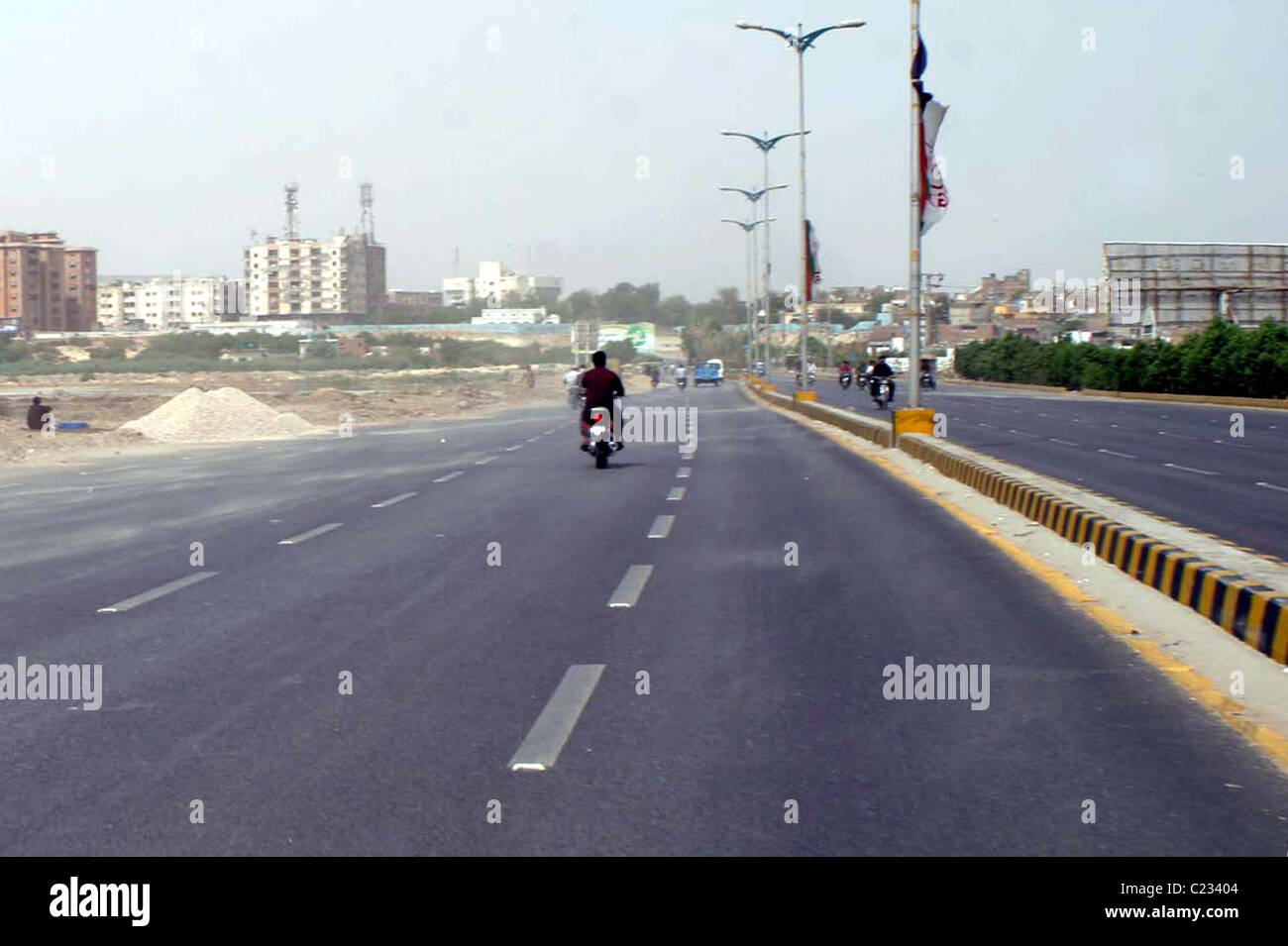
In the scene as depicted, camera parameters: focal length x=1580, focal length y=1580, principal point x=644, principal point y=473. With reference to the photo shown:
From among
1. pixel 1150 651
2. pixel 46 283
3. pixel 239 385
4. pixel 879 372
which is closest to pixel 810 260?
pixel 879 372

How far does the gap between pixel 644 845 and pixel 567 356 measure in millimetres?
144251

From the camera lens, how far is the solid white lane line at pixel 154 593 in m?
11.0

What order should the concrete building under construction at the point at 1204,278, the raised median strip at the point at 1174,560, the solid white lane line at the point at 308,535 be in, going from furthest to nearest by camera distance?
the concrete building under construction at the point at 1204,278 → the solid white lane line at the point at 308,535 → the raised median strip at the point at 1174,560

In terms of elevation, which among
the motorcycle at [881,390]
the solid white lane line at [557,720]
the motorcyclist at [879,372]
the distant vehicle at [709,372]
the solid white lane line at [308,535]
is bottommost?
the solid white lane line at [557,720]

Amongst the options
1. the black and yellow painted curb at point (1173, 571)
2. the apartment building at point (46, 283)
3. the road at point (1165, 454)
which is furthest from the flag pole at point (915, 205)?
the apartment building at point (46, 283)

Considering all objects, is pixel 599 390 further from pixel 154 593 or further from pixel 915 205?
pixel 154 593

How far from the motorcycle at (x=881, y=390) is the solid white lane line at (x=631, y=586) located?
128 ft

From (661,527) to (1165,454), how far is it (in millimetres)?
16145

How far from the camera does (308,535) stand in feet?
51.8

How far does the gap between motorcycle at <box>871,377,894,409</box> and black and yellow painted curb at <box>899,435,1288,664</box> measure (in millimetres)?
32241

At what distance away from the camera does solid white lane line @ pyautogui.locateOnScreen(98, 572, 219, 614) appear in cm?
1104

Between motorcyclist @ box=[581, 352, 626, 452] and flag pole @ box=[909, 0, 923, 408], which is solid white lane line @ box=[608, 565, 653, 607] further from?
flag pole @ box=[909, 0, 923, 408]

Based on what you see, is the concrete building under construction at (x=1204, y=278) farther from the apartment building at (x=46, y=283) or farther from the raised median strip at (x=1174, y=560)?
the apartment building at (x=46, y=283)
